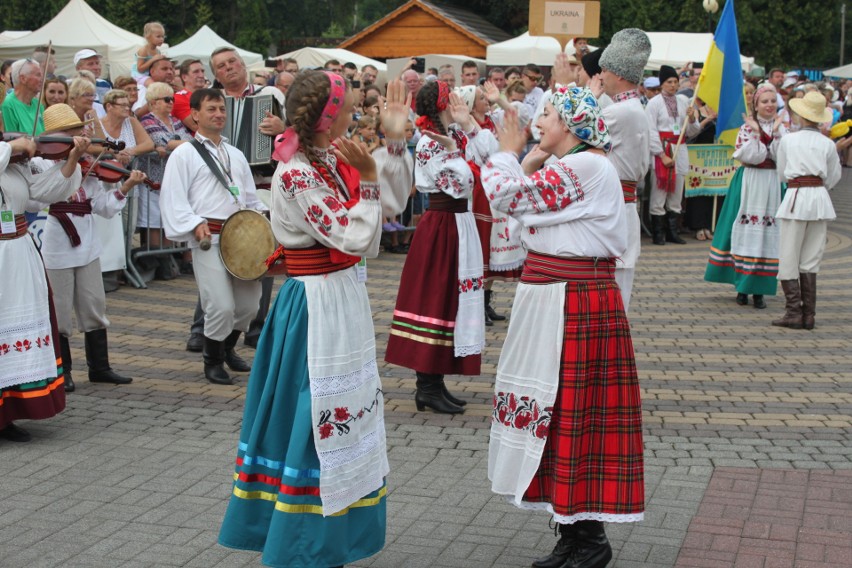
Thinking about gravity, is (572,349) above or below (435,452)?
above

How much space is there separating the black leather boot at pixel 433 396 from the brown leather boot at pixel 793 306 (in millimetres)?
4314

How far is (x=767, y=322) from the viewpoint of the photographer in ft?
34.6

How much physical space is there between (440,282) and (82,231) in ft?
8.37

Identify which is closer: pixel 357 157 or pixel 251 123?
pixel 357 157

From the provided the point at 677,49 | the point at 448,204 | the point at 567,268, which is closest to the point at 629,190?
the point at 448,204

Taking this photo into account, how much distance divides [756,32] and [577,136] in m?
38.9

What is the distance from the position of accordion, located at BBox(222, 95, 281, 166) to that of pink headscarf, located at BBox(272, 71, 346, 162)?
16.5 ft

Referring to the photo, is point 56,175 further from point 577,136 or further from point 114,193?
point 577,136

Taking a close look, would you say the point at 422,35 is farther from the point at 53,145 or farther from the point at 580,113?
the point at 580,113

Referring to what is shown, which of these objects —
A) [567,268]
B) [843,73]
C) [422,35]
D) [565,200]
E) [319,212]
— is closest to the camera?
[319,212]

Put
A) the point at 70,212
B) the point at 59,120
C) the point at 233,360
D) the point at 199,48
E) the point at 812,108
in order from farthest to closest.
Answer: the point at 199,48 → the point at 812,108 → the point at 233,360 → the point at 70,212 → the point at 59,120

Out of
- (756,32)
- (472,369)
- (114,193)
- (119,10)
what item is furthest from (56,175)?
(756,32)

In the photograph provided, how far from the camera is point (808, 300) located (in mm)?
10164

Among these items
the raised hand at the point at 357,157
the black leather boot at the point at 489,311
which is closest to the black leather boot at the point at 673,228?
the black leather boot at the point at 489,311
